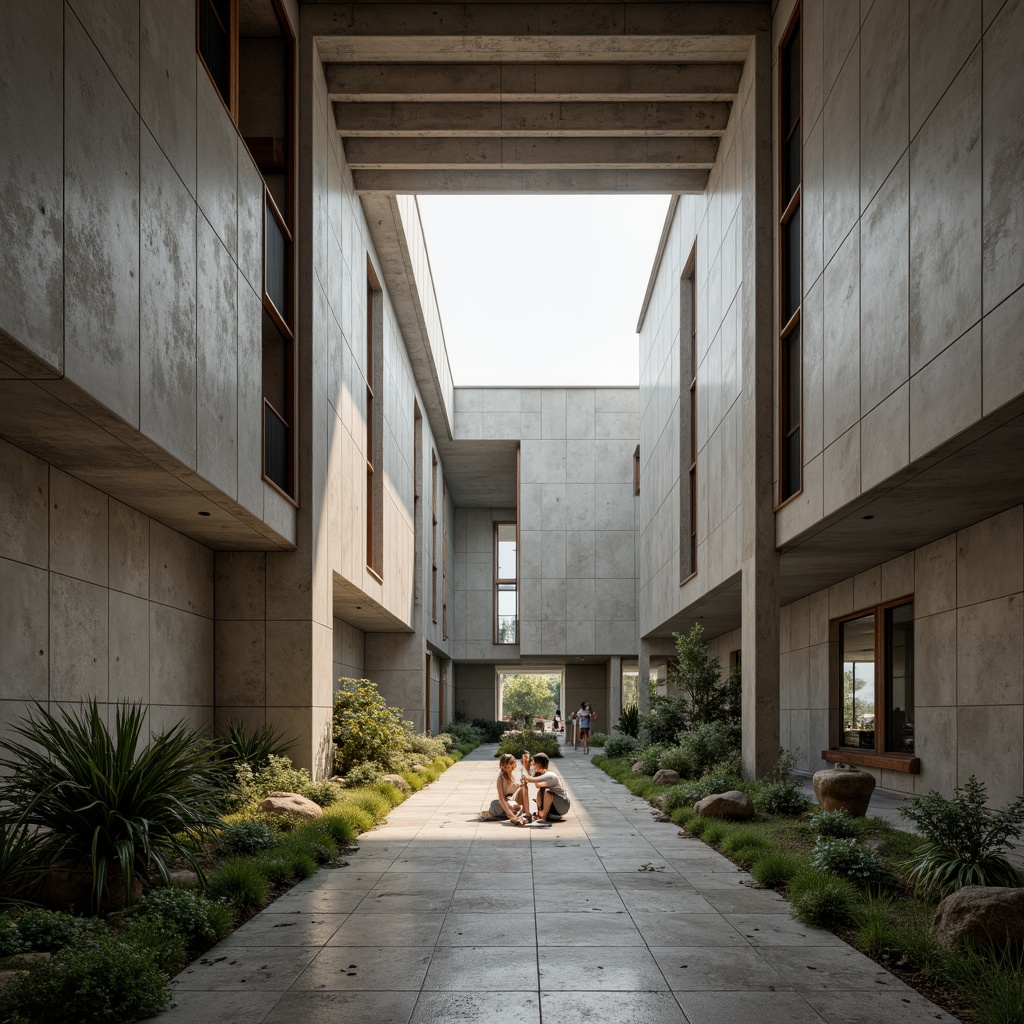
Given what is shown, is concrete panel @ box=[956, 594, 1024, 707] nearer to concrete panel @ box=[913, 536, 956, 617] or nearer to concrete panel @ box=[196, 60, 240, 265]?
concrete panel @ box=[913, 536, 956, 617]

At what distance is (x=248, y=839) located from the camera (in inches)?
366

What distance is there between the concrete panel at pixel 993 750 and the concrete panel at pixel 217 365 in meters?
9.42

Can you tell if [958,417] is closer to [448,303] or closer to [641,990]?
[641,990]

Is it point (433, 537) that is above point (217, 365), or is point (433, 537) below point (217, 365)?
below

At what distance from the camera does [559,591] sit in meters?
37.3

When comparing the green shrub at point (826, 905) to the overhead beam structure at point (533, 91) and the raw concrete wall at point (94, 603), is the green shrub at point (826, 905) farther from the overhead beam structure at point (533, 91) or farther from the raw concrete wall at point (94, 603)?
the overhead beam structure at point (533, 91)

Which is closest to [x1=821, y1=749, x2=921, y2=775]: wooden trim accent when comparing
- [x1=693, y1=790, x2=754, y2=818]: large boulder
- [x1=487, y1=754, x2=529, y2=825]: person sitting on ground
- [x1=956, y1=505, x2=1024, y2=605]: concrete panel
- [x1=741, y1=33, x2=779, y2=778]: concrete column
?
[x1=741, y1=33, x2=779, y2=778]: concrete column

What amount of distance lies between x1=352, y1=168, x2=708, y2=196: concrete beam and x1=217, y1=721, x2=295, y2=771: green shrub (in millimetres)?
10616

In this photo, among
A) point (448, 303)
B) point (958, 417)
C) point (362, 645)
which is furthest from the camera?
point (448, 303)

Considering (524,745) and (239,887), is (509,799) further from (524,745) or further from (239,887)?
(524,745)

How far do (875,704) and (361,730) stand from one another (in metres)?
8.62

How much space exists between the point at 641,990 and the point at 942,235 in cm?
650

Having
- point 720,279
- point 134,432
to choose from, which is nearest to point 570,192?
point 720,279

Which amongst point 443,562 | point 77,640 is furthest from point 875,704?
point 443,562
